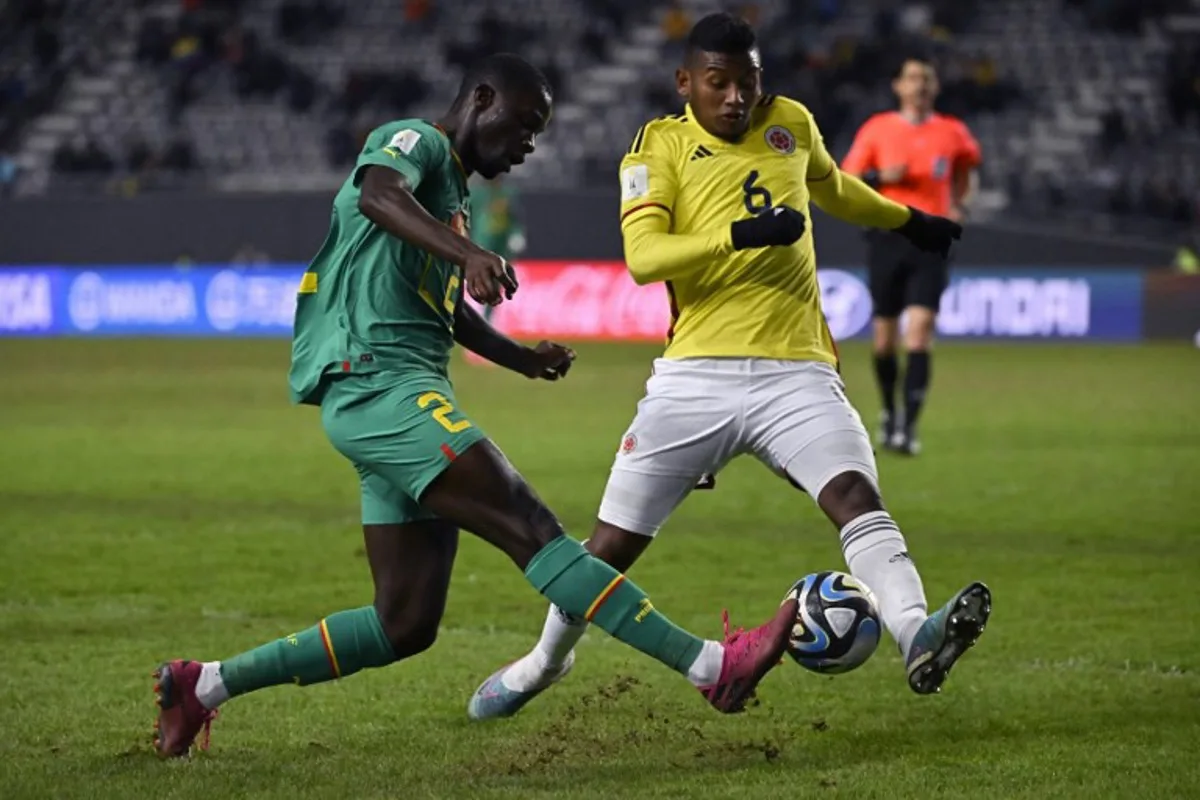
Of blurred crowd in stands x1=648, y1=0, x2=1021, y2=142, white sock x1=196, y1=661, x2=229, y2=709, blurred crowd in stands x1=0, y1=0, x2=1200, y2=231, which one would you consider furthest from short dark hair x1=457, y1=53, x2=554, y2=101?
blurred crowd in stands x1=0, y1=0, x2=1200, y2=231

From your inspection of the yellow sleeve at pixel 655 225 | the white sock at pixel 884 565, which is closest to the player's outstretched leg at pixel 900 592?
the white sock at pixel 884 565

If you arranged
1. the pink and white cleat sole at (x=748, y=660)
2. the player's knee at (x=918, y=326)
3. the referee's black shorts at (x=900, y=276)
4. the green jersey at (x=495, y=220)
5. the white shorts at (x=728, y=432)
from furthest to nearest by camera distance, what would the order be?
the green jersey at (x=495, y=220) < the player's knee at (x=918, y=326) < the referee's black shorts at (x=900, y=276) < the white shorts at (x=728, y=432) < the pink and white cleat sole at (x=748, y=660)

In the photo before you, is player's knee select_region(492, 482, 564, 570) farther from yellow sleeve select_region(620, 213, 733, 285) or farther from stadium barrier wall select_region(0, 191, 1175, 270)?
stadium barrier wall select_region(0, 191, 1175, 270)

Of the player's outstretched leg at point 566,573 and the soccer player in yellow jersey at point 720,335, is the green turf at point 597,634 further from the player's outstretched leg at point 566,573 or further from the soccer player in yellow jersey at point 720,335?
the soccer player in yellow jersey at point 720,335

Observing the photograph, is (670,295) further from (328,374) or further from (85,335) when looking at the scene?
(85,335)

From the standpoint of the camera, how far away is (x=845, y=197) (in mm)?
5922

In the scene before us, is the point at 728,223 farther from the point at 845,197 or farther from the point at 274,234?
the point at 274,234

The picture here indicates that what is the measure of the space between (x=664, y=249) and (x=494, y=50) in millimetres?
25421

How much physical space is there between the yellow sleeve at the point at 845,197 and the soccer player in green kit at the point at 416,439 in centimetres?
108

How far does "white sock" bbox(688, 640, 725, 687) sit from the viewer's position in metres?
4.60

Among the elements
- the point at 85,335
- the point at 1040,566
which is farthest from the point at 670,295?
the point at 85,335

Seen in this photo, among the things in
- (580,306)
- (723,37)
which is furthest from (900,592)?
(580,306)

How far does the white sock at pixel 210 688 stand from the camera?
504cm

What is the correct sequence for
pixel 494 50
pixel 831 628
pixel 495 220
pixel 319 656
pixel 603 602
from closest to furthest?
1. pixel 603 602
2. pixel 831 628
3. pixel 319 656
4. pixel 495 220
5. pixel 494 50
